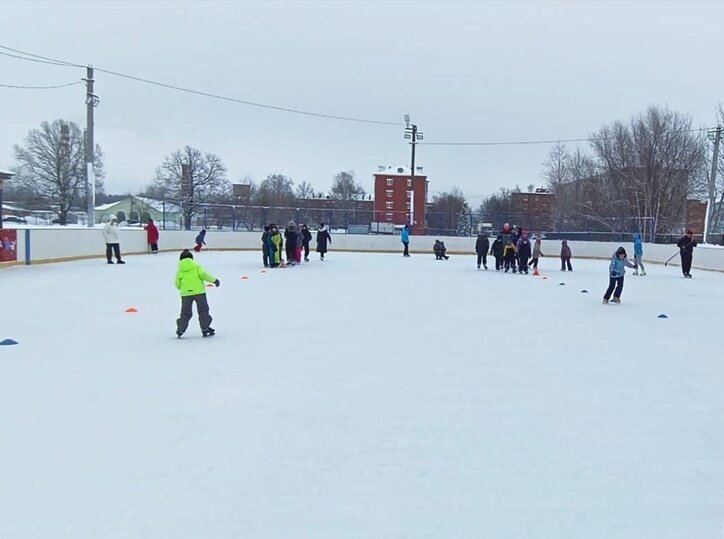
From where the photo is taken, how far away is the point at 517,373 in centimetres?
577

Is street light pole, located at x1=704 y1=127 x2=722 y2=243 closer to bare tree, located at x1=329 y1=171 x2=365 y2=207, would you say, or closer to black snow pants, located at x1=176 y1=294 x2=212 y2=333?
black snow pants, located at x1=176 y1=294 x2=212 y2=333

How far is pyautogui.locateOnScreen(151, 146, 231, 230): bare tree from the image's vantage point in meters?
58.7

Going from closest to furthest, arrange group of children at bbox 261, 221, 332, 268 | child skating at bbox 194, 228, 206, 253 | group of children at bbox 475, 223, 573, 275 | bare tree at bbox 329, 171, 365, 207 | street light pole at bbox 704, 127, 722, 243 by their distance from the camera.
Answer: group of children at bbox 261, 221, 332, 268 < group of children at bbox 475, 223, 573, 275 < child skating at bbox 194, 228, 206, 253 < street light pole at bbox 704, 127, 722, 243 < bare tree at bbox 329, 171, 365, 207

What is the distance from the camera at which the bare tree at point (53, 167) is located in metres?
51.0

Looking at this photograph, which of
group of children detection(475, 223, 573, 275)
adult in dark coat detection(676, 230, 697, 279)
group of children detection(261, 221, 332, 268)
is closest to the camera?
adult in dark coat detection(676, 230, 697, 279)

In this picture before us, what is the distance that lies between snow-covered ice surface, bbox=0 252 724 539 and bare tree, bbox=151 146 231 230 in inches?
2033

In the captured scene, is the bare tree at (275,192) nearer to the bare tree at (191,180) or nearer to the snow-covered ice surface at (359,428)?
the bare tree at (191,180)

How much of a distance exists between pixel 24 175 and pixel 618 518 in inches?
2254

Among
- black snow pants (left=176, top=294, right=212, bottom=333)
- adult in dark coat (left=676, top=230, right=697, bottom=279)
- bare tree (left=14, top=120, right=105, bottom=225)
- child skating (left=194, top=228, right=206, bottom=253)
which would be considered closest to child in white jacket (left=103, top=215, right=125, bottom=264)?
child skating (left=194, top=228, right=206, bottom=253)

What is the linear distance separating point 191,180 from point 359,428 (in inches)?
2285

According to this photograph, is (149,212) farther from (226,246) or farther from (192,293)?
(192,293)

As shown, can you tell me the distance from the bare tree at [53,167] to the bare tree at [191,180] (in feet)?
24.3

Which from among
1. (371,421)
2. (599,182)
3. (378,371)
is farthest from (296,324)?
(599,182)

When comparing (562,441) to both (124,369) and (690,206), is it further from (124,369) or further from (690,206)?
(690,206)
